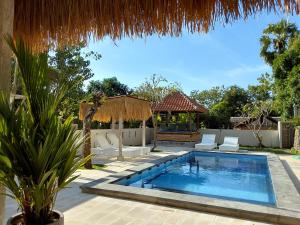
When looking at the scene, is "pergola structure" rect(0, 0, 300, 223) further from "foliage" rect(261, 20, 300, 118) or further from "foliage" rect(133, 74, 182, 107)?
"foliage" rect(133, 74, 182, 107)

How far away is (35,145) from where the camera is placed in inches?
87.9

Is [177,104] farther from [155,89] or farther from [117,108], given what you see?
[117,108]

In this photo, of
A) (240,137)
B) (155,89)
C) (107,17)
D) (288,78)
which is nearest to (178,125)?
A: (155,89)

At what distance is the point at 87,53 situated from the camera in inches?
829

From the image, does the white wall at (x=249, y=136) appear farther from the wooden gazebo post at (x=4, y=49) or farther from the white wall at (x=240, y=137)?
the wooden gazebo post at (x=4, y=49)

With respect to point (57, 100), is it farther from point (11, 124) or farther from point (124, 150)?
point (124, 150)

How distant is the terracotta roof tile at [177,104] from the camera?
67.6 ft

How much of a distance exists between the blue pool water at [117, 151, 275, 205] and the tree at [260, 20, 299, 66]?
1135 cm

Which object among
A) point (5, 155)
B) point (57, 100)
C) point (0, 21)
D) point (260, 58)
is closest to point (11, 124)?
point (5, 155)

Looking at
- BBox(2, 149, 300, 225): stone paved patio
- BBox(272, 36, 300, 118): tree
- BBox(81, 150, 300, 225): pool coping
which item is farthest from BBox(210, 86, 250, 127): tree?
BBox(2, 149, 300, 225): stone paved patio

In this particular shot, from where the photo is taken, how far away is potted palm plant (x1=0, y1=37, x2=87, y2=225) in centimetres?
220


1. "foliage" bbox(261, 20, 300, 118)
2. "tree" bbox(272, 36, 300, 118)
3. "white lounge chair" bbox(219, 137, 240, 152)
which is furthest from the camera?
"foliage" bbox(261, 20, 300, 118)

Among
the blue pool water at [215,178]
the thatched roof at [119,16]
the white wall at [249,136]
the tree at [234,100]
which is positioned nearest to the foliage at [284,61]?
the white wall at [249,136]

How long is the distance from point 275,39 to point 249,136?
8.01m
